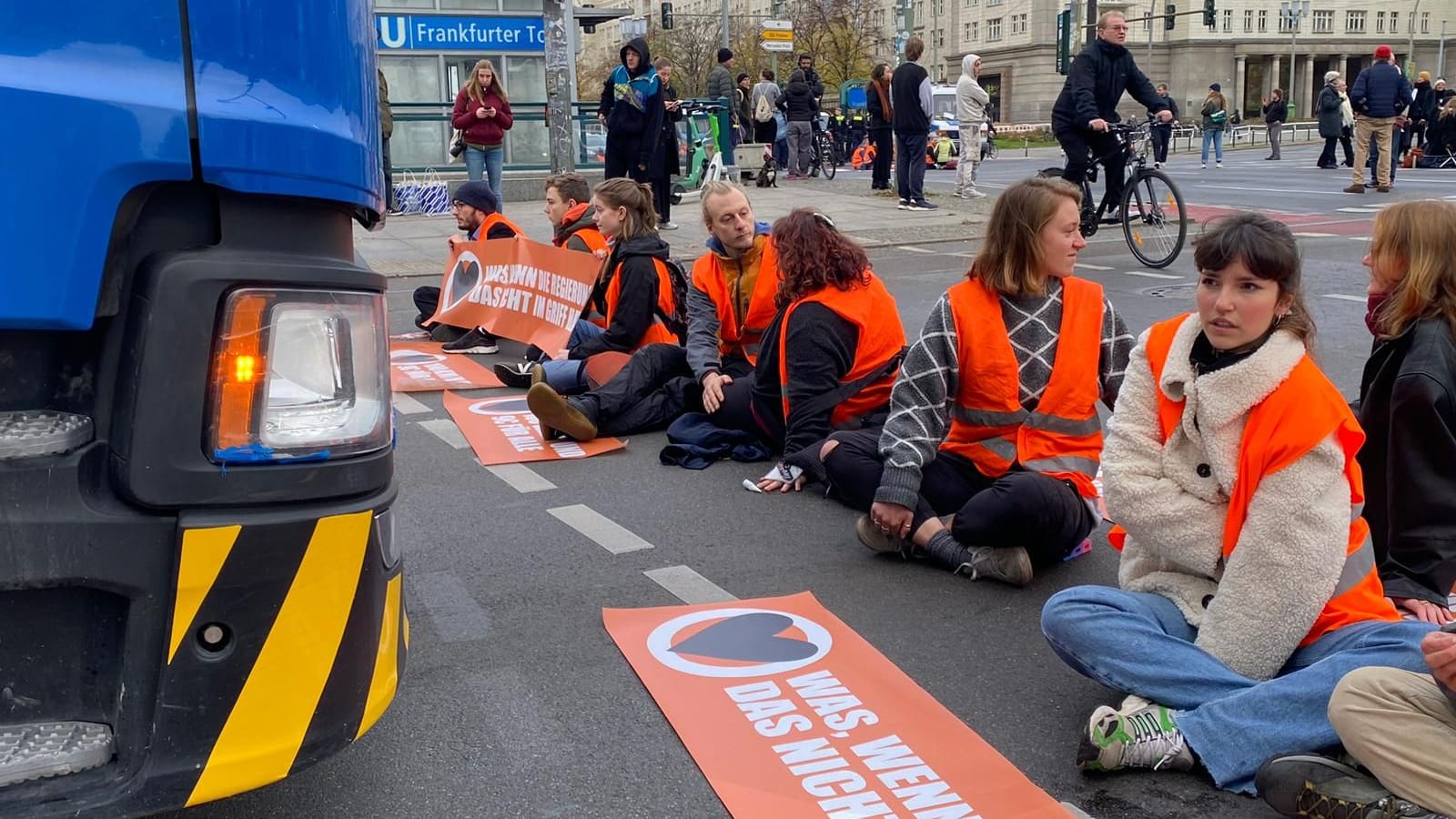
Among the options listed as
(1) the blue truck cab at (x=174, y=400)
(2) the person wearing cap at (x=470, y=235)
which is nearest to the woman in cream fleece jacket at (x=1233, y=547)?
(1) the blue truck cab at (x=174, y=400)

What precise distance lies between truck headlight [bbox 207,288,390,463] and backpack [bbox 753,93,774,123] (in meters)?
21.3

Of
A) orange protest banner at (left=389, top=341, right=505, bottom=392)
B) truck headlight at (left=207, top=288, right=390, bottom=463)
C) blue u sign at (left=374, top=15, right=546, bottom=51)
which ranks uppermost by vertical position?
blue u sign at (left=374, top=15, right=546, bottom=51)

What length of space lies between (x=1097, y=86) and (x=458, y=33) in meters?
11.9

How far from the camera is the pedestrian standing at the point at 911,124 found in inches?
622

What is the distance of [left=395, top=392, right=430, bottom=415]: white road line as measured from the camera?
6.79 m

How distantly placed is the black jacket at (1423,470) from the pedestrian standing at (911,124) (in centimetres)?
1291

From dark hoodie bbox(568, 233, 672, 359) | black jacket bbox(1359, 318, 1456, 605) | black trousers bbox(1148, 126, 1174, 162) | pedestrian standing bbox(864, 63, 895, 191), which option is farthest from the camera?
black trousers bbox(1148, 126, 1174, 162)

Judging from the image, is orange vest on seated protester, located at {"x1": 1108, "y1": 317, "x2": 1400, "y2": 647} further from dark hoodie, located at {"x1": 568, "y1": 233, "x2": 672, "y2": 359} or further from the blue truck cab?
dark hoodie, located at {"x1": 568, "y1": 233, "x2": 672, "y2": 359}

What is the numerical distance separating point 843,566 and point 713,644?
812mm

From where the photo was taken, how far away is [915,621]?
3693 mm

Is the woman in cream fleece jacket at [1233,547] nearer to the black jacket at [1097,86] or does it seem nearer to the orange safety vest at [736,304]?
the orange safety vest at [736,304]

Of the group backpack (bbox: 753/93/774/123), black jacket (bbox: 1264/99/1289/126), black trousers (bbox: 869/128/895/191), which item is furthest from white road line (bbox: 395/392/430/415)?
black jacket (bbox: 1264/99/1289/126)

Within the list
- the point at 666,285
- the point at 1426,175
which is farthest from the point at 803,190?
the point at 666,285

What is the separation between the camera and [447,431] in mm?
6297
